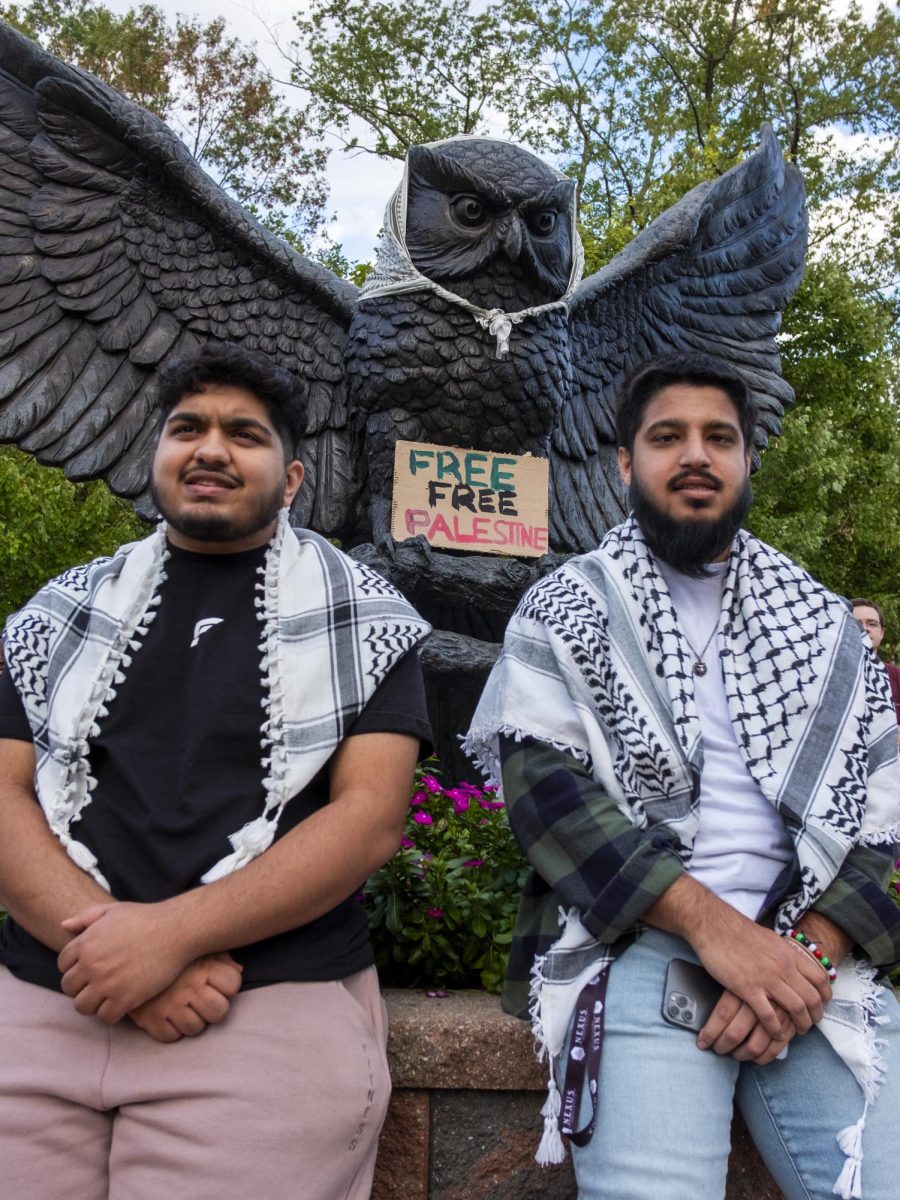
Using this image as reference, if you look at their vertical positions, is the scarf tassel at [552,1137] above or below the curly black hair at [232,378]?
below

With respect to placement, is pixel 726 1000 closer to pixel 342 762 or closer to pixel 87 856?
pixel 342 762

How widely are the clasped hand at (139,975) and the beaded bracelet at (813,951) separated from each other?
2.48 ft

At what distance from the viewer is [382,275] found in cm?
312

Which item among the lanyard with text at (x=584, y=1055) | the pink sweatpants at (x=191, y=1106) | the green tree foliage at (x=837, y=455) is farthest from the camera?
the green tree foliage at (x=837, y=455)

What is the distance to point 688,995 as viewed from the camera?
1.41 meters

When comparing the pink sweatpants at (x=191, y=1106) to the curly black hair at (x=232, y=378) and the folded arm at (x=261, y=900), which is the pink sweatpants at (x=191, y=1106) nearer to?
the folded arm at (x=261, y=900)

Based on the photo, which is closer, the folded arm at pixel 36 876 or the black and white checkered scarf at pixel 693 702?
the folded arm at pixel 36 876

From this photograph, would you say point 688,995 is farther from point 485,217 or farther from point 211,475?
point 485,217

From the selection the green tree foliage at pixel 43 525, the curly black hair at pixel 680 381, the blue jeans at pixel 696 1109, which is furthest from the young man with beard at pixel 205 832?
the green tree foliage at pixel 43 525

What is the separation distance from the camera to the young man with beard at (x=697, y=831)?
4.51ft

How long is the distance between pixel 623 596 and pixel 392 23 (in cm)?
1510

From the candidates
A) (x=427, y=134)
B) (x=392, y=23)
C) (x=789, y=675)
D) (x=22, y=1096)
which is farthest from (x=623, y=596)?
(x=392, y=23)

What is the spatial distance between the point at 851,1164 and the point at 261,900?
812 mm

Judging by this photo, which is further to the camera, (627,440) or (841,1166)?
(627,440)
